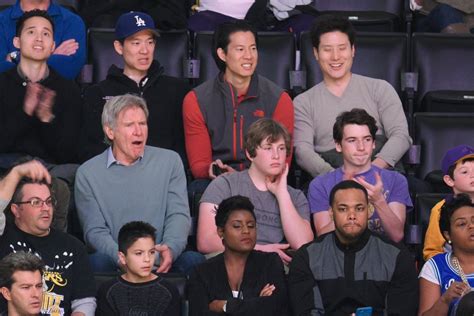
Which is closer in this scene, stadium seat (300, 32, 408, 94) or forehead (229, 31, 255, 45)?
A: forehead (229, 31, 255, 45)

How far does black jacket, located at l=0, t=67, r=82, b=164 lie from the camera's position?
7.84 meters

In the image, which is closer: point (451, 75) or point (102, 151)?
point (102, 151)

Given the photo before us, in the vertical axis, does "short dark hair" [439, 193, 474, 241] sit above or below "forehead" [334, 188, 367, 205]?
below

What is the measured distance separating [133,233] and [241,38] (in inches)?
71.8

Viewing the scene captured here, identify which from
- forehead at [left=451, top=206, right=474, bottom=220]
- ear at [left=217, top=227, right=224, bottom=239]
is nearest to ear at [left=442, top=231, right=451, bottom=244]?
forehead at [left=451, top=206, right=474, bottom=220]

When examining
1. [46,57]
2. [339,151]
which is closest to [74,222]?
[46,57]

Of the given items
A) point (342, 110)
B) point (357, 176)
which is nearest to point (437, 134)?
point (342, 110)

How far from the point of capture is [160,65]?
8.41 m

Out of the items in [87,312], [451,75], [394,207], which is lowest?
[87,312]

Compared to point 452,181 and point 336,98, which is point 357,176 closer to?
point 452,181

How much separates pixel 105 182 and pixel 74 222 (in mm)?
389

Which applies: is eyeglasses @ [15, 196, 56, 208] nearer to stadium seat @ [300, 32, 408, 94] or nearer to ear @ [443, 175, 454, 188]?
ear @ [443, 175, 454, 188]

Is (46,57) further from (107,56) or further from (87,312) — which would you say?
(87,312)

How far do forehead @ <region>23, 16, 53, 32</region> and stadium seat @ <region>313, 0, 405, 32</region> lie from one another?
84.7 inches
